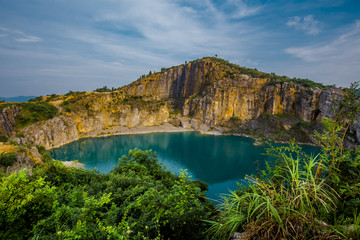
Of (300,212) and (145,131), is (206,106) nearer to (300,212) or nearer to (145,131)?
(145,131)

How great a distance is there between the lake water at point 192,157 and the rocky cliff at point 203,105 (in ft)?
27.0

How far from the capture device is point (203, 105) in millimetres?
71312

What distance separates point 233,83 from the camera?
2790 inches

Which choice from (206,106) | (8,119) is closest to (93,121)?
(8,119)

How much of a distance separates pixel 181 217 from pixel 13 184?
336 centimetres

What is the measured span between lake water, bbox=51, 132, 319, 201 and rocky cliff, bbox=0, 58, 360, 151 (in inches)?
324

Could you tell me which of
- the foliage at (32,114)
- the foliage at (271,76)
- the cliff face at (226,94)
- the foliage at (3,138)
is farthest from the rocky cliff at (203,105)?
the foliage at (3,138)

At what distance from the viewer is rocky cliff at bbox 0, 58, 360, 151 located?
1975 inches

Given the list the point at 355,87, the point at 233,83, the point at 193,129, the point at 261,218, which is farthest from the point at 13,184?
the point at 233,83

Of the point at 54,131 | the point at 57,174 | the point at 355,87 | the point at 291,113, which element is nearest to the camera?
the point at 355,87

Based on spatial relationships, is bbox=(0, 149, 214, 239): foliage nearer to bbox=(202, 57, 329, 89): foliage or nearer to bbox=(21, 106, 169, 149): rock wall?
bbox=(21, 106, 169, 149): rock wall

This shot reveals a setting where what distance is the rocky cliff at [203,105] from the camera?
50169 millimetres

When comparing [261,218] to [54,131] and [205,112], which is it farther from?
[205,112]

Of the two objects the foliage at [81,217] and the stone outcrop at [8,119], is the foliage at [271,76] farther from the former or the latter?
the foliage at [81,217]
